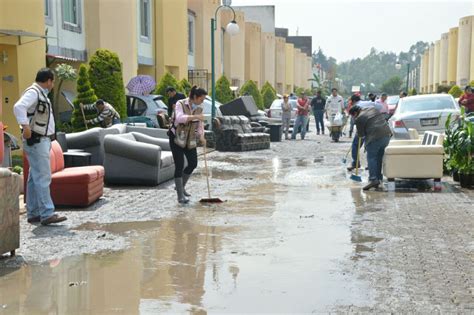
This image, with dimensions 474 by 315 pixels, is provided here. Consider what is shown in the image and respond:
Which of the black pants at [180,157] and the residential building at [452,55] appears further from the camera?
the residential building at [452,55]

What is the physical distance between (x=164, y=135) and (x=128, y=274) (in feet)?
28.1

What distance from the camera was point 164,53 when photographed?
2914 centimetres

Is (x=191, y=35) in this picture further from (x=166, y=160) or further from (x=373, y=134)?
(x=373, y=134)

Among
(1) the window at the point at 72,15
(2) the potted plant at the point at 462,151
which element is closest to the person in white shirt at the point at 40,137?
(2) the potted plant at the point at 462,151

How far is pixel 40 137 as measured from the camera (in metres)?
8.35

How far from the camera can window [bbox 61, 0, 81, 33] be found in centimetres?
2139

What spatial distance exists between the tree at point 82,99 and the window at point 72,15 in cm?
455

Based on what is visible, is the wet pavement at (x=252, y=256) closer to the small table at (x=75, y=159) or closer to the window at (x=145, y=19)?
the small table at (x=75, y=159)

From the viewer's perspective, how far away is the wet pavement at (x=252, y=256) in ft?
18.2

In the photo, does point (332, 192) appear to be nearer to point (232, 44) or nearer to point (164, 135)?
point (164, 135)

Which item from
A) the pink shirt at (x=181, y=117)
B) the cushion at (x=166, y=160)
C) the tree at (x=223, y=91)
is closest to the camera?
the pink shirt at (x=181, y=117)

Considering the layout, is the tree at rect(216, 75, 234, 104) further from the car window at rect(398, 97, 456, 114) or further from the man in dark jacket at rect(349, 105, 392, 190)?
the man in dark jacket at rect(349, 105, 392, 190)

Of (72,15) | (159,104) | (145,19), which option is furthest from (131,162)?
(145,19)

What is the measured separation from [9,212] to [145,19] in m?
22.3
